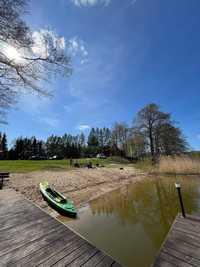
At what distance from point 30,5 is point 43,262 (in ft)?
30.2

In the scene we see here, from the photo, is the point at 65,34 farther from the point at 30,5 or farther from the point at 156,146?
the point at 156,146

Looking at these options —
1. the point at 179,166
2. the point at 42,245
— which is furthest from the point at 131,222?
the point at 179,166

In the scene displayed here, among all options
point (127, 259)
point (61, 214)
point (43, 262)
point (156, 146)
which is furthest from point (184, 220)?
point (156, 146)

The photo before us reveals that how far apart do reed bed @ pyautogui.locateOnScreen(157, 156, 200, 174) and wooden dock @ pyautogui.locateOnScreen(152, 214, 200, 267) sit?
13471 mm

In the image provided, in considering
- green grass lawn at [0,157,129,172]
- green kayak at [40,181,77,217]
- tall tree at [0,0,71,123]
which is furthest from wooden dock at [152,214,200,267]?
green grass lawn at [0,157,129,172]

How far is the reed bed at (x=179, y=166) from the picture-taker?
1537 cm

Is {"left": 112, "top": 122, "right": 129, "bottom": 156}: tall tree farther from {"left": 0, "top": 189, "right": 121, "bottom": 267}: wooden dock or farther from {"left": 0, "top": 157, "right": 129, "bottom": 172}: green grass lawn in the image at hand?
{"left": 0, "top": 189, "right": 121, "bottom": 267}: wooden dock

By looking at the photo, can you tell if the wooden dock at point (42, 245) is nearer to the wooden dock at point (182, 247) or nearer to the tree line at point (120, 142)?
the wooden dock at point (182, 247)

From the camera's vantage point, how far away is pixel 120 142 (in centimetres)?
4125

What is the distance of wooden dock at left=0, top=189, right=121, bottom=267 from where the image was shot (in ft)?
7.95

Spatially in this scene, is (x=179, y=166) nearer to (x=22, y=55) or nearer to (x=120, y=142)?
(x=22, y=55)

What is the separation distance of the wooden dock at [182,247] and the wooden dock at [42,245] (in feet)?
3.06

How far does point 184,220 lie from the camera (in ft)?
13.0

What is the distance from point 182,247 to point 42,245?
8.97 feet
